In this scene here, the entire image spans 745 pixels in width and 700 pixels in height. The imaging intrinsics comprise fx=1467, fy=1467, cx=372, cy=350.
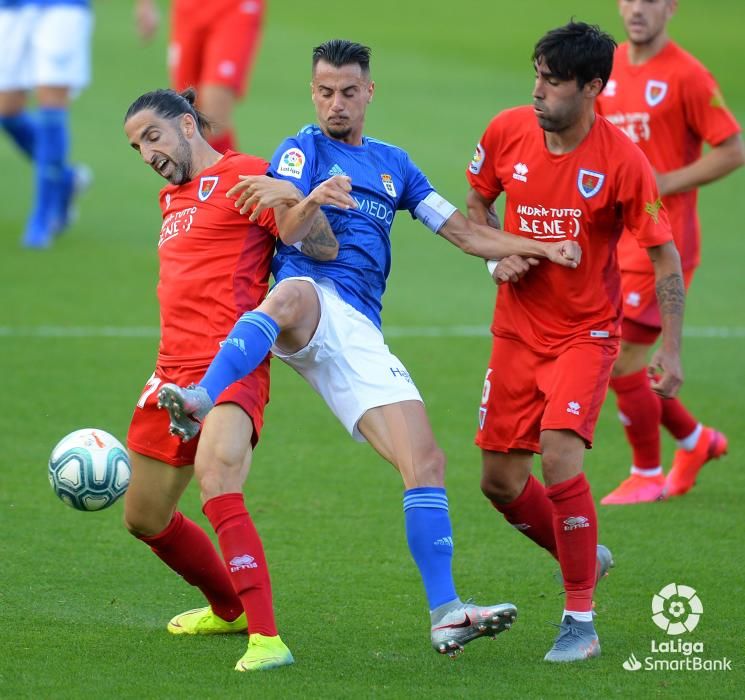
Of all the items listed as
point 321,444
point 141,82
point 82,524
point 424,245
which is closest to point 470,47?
point 141,82

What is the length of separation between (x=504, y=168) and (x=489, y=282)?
722 centimetres

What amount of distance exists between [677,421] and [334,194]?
3.44 metres

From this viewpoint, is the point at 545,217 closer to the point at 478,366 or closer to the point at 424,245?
the point at 478,366

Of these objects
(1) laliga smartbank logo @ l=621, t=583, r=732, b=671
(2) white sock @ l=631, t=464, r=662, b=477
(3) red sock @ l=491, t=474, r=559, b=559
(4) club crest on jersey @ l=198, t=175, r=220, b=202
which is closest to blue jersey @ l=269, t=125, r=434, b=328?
(4) club crest on jersey @ l=198, t=175, r=220, b=202

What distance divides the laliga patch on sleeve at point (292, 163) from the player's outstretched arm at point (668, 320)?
138 centimetres

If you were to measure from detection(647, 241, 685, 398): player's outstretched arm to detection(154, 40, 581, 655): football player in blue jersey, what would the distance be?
0.35 m

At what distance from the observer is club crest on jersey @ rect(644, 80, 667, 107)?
7.82 m

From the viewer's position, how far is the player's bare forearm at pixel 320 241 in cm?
550

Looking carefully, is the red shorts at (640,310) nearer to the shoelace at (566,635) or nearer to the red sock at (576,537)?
the red sock at (576,537)

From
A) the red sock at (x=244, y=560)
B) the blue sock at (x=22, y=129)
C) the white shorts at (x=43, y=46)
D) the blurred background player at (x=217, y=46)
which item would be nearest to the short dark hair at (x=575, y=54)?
the red sock at (x=244, y=560)

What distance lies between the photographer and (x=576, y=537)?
543 centimetres

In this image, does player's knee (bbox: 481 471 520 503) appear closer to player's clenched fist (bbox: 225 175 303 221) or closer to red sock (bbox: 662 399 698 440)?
player's clenched fist (bbox: 225 175 303 221)

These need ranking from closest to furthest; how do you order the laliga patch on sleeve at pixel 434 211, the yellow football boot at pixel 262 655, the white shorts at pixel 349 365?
the yellow football boot at pixel 262 655 → the white shorts at pixel 349 365 → the laliga patch on sleeve at pixel 434 211

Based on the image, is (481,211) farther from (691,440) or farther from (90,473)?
(691,440)
